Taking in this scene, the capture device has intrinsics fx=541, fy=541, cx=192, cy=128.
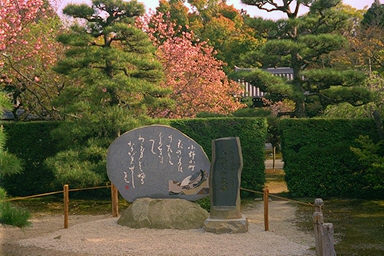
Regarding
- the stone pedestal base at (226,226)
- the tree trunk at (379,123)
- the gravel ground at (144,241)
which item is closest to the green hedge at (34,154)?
the gravel ground at (144,241)

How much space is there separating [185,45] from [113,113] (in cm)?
786

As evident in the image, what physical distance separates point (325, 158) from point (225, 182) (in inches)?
270

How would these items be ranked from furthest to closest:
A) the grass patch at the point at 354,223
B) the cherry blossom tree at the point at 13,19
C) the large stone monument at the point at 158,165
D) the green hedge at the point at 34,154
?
1. the cherry blossom tree at the point at 13,19
2. the green hedge at the point at 34,154
3. the large stone monument at the point at 158,165
4. the grass patch at the point at 354,223

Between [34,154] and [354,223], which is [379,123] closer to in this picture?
[354,223]

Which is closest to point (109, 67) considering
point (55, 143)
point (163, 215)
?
point (55, 143)

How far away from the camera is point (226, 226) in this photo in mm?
10852

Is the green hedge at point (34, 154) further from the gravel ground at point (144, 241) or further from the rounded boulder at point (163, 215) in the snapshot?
the rounded boulder at point (163, 215)

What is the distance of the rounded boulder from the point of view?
37.3 ft

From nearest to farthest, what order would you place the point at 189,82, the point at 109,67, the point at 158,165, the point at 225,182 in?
the point at 225,182
the point at 158,165
the point at 109,67
the point at 189,82

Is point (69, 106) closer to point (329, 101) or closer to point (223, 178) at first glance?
point (223, 178)

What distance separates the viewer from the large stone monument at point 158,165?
12078 mm

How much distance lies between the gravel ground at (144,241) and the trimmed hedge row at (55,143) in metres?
5.08

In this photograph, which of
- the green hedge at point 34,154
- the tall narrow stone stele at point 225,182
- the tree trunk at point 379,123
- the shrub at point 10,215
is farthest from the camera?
the green hedge at point 34,154

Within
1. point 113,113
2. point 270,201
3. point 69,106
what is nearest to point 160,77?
point 113,113
